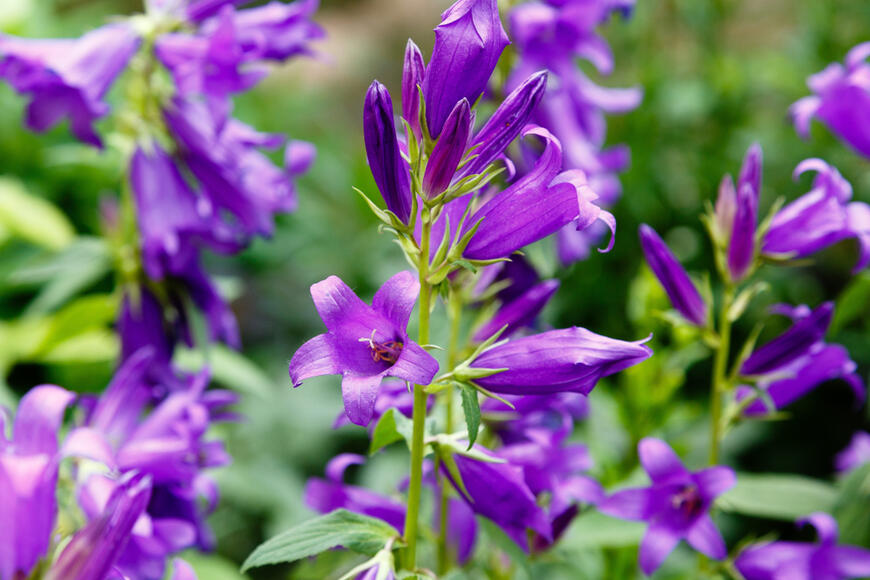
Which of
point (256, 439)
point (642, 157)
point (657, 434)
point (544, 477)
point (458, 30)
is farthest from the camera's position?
point (642, 157)

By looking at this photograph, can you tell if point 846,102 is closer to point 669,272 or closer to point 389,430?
point 669,272

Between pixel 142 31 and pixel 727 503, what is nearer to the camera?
pixel 727 503

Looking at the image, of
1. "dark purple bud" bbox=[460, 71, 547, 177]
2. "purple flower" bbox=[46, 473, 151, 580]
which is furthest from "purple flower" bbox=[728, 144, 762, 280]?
"purple flower" bbox=[46, 473, 151, 580]

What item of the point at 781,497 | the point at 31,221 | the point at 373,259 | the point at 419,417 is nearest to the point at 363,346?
the point at 419,417

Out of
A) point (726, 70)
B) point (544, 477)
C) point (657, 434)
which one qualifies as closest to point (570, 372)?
point (544, 477)

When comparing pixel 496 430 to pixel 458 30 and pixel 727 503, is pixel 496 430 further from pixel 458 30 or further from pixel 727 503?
pixel 458 30

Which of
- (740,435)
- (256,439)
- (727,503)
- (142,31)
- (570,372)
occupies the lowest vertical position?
(256,439)

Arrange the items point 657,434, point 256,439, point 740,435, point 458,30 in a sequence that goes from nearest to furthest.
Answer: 1. point 458,30
2. point 657,434
3. point 740,435
4. point 256,439

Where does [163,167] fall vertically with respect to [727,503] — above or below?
above
